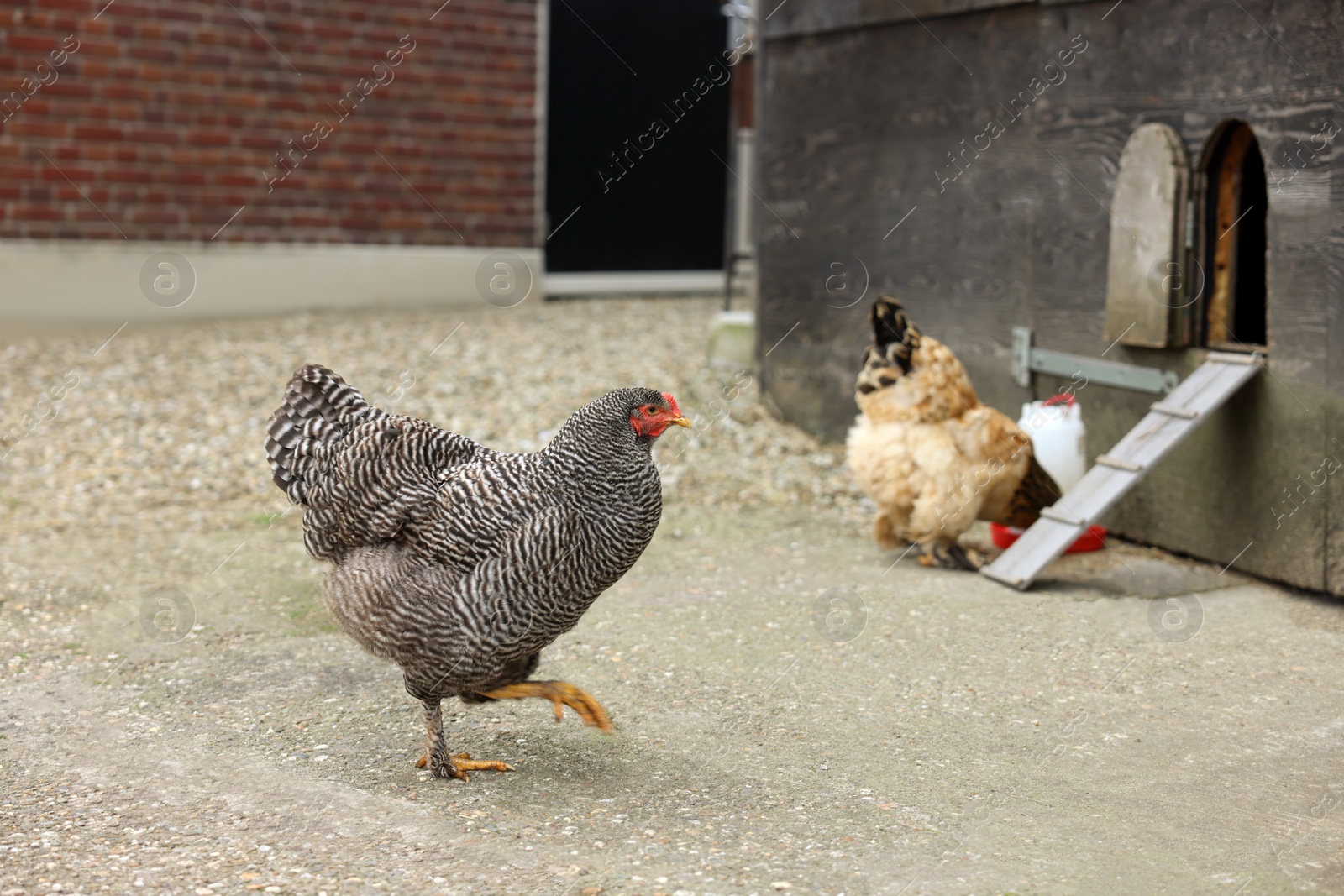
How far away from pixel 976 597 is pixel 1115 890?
2.37 meters

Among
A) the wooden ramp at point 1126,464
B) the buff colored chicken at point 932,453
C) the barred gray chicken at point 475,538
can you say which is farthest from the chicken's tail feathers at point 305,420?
the wooden ramp at point 1126,464

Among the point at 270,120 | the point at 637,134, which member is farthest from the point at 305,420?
the point at 637,134

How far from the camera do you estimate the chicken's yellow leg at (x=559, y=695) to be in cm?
385

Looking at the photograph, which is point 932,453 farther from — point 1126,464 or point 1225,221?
point 1225,221

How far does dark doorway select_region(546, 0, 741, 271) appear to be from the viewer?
12.1m

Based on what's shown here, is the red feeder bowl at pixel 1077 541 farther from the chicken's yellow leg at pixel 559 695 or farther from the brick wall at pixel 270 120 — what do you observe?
the brick wall at pixel 270 120

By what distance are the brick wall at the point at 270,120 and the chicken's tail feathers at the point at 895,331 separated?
6.68 metres

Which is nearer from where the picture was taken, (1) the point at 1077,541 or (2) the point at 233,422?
(1) the point at 1077,541

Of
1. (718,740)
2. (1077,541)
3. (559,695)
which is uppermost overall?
(1077,541)

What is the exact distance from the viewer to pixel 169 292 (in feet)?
34.2

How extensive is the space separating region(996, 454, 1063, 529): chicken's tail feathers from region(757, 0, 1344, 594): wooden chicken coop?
0.57m

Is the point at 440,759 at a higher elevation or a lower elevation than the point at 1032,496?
lower

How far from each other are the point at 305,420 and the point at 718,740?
5.40 feet

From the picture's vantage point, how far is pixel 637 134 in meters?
12.5
